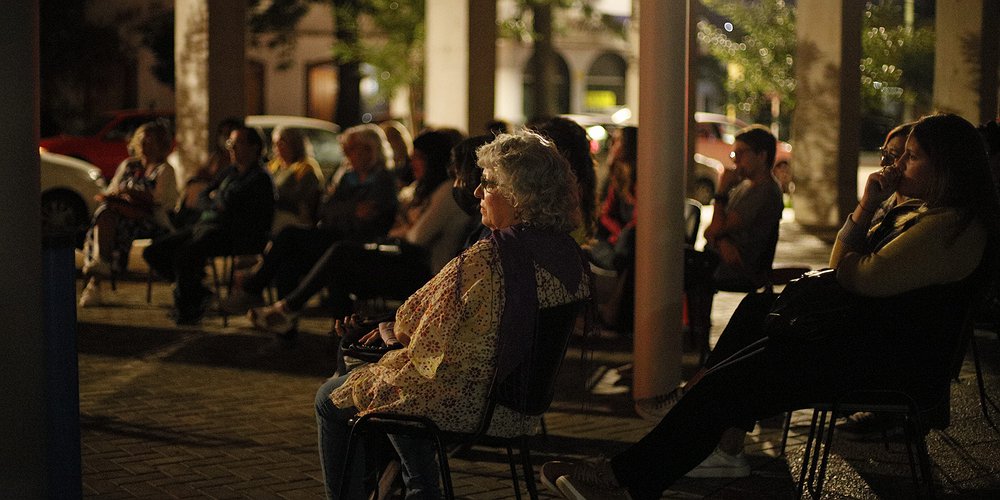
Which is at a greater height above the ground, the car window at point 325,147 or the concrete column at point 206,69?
the concrete column at point 206,69

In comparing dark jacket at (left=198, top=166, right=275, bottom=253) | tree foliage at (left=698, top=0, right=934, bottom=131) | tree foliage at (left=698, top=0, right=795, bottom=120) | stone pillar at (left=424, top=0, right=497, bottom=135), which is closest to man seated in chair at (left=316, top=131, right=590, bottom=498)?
dark jacket at (left=198, top=166, right=275, bottom=253)

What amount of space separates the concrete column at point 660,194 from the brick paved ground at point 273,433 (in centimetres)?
35

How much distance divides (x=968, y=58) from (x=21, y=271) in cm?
1446

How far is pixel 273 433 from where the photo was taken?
649cm

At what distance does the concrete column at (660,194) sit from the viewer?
6.73m

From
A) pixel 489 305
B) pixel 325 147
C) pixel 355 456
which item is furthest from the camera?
pixel 325 147

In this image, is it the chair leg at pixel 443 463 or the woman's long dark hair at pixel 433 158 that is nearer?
the chair leg at pixel 443 463

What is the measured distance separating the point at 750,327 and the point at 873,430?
1.37 m

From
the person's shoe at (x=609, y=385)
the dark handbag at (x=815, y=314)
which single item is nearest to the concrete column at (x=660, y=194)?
the person's shoe at (x=609, y=385)

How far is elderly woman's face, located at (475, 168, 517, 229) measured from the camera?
4363 millimetres

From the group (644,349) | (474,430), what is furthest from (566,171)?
(644,349)

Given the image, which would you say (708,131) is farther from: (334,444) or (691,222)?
(334,444)

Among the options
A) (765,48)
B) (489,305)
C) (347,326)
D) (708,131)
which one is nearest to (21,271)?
(489,305)

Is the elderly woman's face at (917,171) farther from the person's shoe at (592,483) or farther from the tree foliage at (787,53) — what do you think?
the tree foliage at (787,53)
